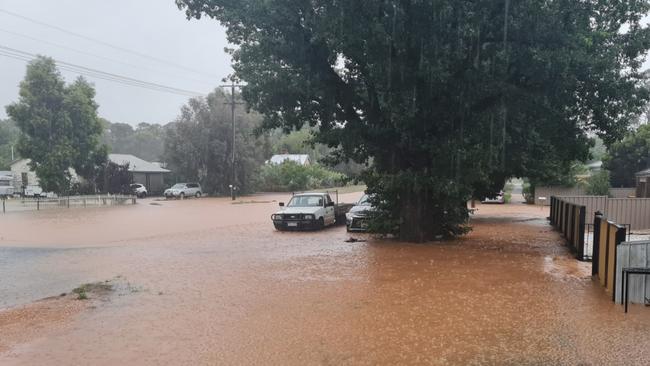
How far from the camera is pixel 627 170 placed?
37312 mm

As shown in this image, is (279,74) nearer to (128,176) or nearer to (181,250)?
(181,250)

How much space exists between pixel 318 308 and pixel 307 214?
39.7ft

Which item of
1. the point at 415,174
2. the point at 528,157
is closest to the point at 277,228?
the point at 415,174

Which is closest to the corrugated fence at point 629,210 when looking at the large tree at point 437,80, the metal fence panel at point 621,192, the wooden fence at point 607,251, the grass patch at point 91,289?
the large tree at point 437,80

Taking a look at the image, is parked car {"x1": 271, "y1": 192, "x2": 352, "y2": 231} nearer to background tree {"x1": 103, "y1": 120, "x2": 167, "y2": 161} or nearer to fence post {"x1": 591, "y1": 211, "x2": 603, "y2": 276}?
fence post {"x1": 591, "y1": 211, "x2": 603, "y2": 276}

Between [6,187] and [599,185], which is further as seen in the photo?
[6,187]

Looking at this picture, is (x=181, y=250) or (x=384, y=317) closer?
(x=384, y=317)

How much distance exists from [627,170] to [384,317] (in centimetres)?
3651

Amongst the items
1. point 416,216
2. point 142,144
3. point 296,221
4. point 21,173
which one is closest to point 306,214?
point 296,221

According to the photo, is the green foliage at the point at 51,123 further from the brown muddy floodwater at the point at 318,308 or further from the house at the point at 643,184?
the house at the point at 643,184

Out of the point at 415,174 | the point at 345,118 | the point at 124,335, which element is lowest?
the point at 124,335

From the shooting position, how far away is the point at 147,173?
192ft

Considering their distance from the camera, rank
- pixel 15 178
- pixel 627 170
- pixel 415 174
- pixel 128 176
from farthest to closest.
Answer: pixel 15 178 → pixel 128 176 → pixel 627 170 → pixel 415 174

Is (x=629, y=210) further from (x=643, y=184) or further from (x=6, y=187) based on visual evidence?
(x=6, y=187)
